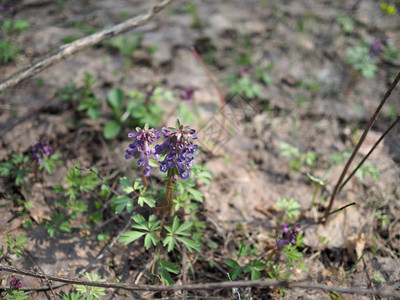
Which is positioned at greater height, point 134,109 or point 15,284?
point 134,109

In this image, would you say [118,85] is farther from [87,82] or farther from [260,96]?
[260,96]

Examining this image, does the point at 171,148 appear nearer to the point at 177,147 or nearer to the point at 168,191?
the point at 177,147

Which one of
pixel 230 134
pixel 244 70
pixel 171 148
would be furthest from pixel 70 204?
pixel 244 70

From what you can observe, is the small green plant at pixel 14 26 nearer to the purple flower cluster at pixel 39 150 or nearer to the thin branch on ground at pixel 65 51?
the thin branch on ground at pixel 65 51

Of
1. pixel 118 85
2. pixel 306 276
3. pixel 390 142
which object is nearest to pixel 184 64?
pixel 118 85

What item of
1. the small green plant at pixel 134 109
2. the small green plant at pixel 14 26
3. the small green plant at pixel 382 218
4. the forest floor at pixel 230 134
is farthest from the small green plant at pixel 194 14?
the small green plant at pixel 382 218
